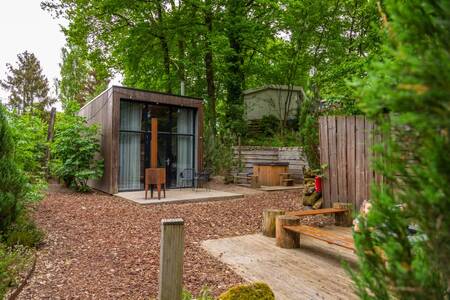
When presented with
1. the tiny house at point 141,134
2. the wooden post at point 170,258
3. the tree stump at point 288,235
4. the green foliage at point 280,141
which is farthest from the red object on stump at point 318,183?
the green foliage at point 280,141

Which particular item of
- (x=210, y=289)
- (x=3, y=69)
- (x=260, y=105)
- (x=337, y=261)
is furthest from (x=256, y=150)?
(x=3, y=69)

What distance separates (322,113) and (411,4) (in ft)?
21.9

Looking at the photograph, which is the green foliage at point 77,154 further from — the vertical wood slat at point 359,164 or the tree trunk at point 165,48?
the vertical wood slat at point 359,164

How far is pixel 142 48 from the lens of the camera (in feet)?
50.4

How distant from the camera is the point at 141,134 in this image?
408 inches

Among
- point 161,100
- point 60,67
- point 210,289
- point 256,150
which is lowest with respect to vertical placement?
point 210,289

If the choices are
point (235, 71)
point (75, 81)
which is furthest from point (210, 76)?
point (75, 81)

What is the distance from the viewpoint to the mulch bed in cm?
313

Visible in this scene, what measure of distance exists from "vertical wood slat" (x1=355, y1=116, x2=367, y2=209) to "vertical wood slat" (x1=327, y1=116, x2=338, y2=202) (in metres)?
0.46

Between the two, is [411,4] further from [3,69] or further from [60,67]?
[3,69]

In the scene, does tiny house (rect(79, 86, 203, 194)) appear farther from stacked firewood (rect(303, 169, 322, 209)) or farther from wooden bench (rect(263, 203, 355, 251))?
wooden bench (rect(263, 203, 355, 251))

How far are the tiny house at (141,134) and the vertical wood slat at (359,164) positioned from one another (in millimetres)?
6622

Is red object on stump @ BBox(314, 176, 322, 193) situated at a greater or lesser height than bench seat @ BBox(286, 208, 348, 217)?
greater

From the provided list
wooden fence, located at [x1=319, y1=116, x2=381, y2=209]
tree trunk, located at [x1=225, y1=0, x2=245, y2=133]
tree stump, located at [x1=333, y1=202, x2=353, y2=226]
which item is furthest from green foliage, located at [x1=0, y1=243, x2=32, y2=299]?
tree trunk, located at [x1=225, y1=0, x2=245, y2=133]
